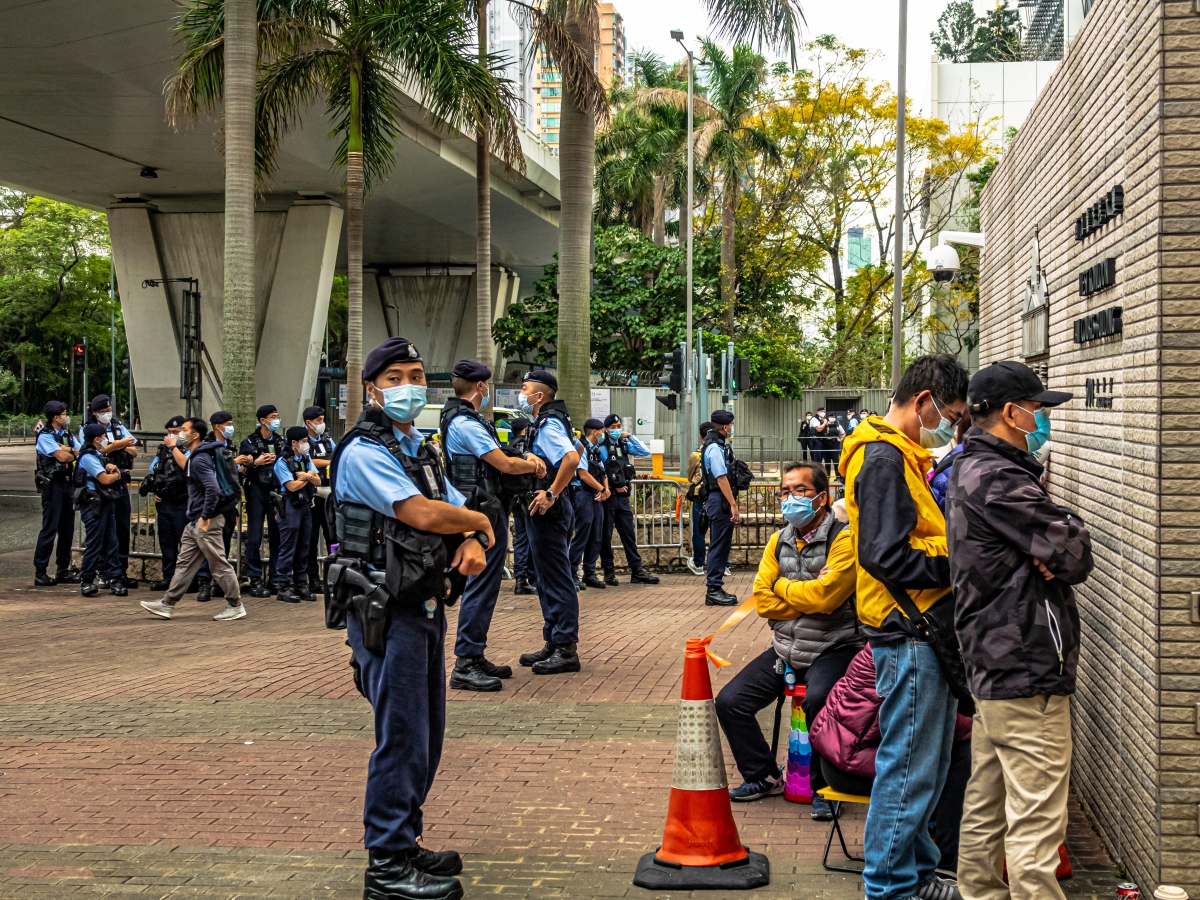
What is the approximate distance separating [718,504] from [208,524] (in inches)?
200

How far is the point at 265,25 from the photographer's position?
677 inches

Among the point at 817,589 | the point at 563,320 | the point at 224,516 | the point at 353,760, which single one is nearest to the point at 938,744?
the point at 817,589

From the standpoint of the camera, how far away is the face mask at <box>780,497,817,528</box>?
5605 millimetres

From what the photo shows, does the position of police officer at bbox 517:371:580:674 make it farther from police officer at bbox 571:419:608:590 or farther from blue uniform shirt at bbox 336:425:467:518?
police officer at bbox 571:419:608:590

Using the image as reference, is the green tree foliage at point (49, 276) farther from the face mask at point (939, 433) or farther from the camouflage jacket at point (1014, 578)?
the camouflage jacket at point (1014, 578)

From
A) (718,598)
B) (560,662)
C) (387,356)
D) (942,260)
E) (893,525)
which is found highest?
(942,260)

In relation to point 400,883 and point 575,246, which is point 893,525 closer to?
point 400,883

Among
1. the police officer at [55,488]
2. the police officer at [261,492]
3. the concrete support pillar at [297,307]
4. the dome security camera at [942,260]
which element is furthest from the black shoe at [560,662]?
the concrete support pillar at [297,307]

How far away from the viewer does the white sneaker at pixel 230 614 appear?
38.5 ft

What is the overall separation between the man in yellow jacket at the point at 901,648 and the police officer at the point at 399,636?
1523 millimetres

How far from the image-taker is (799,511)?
565cm

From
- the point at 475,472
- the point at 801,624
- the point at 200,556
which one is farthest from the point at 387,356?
the point at 200,556

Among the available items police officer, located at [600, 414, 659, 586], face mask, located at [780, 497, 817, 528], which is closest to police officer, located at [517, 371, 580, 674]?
face mask, located at [780, 497, 817, 528]

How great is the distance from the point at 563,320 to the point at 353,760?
13.6 m
